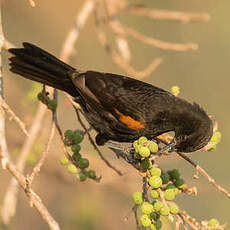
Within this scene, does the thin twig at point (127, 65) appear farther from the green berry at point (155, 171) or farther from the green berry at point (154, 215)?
the green berry at point (154, 215)

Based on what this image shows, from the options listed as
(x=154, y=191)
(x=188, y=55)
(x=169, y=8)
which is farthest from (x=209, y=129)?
Answer: (x=169, y=8)

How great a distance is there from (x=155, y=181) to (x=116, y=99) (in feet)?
4.96

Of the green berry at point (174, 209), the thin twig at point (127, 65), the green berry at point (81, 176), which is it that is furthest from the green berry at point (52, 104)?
the thin twig at point (127, 65)

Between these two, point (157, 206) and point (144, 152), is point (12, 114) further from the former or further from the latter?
point (157, 206)

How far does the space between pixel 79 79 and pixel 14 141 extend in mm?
1157

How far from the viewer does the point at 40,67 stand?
4.28 metres

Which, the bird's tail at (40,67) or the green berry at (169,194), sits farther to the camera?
the bird's tail at (40,67)

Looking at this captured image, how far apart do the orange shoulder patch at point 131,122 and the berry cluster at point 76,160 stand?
0.91 meters

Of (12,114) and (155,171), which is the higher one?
(155,171)

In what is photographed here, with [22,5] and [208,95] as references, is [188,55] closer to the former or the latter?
[208,95]

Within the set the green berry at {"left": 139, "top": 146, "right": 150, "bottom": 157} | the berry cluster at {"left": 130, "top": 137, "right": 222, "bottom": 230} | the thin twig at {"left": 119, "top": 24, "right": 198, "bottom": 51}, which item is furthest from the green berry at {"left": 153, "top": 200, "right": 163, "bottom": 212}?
the thin twig at {"left": 119, "top": 24, "right": 198, "bottom": 51}

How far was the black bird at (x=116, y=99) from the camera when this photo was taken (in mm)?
4191

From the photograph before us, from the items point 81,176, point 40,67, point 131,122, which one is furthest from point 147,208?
point 40,67

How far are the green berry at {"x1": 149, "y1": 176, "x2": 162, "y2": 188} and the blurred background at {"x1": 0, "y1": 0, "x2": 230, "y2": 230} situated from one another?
1.51 m
